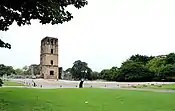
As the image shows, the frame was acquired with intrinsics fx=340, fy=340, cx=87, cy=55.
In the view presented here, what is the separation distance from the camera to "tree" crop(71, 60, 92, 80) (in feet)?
307

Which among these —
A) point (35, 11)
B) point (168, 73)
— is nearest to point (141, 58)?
point (168, 73)

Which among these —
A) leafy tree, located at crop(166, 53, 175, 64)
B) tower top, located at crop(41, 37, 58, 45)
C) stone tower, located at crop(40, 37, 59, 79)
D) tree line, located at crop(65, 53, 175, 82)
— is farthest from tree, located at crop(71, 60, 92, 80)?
leafy tree, located at crop(166, 53, 175, 64)

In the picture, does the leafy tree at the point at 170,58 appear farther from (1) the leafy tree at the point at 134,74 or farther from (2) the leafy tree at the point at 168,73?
(1) the leafy tree at the point at 134,74

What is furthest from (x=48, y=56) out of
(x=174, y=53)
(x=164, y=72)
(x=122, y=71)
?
(x=174, y=53)

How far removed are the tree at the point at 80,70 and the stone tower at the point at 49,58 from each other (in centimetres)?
1840

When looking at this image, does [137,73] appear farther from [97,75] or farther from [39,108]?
[39,108]

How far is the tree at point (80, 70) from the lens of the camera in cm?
9369

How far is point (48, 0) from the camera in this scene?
33.6ft

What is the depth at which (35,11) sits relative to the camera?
1130 cm

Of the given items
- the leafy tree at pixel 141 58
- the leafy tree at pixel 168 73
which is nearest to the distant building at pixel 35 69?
the leafy tree at pixel 141 58

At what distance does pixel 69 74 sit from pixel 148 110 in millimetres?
83627

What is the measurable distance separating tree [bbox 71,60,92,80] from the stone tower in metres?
18.4

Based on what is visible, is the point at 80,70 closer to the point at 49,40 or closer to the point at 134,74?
the point at 49,40

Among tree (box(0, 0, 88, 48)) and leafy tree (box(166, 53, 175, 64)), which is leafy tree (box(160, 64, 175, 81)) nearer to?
leafy tree (box(166, 53, 175, 64))
